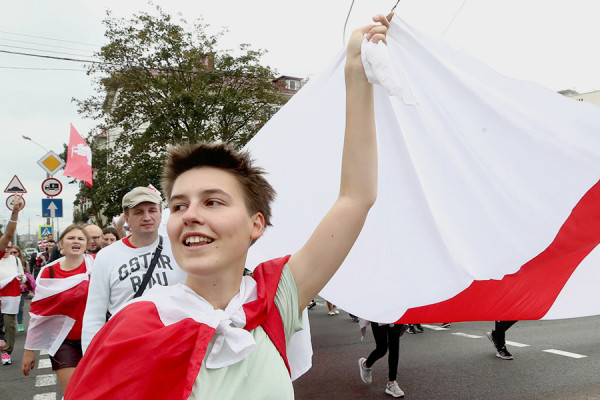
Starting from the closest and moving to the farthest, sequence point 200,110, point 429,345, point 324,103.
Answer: point 324,103
point 429,345
point 200,110

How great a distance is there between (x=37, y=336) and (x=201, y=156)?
356 centimetres

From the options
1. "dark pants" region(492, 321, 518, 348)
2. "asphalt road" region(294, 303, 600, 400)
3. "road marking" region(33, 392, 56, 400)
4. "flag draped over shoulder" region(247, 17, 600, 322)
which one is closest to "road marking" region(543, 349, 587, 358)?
"asphalt road" region(294, 303, 600, 400)

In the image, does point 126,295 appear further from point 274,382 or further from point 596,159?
point 596,159

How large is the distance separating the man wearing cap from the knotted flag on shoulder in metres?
1.23

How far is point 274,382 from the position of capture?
4.66 ft

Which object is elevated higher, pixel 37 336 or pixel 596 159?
pixel 596 159

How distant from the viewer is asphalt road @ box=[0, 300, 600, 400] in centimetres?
587

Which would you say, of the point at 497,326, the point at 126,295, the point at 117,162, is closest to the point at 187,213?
the point at 126,295

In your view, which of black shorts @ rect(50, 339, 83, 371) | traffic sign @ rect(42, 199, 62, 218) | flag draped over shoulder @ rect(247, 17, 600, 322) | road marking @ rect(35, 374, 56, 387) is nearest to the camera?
flag draped over shoulder @ rect(247, 17, 600, 322)

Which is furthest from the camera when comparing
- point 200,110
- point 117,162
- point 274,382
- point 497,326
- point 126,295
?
point 117,162

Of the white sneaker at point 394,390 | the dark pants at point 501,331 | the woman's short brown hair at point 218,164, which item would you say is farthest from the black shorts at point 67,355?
the dark pants at point 501,331

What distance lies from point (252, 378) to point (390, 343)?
4.75 m

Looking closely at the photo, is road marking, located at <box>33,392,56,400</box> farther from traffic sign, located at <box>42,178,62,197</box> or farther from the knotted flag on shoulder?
traffic sign, located at <box>42,178,62,197</box>

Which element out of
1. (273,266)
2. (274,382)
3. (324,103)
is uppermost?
(324,103)
